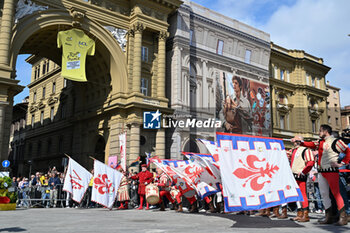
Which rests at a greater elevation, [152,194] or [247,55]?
[247,55]

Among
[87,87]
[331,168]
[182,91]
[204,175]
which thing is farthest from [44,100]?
[331,168]

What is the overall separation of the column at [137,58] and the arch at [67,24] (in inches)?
33.8

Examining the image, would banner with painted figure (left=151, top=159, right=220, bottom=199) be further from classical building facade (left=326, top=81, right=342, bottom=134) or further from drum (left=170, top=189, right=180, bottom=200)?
classical building facade (left=326, top=81, right=342, bottom=134)

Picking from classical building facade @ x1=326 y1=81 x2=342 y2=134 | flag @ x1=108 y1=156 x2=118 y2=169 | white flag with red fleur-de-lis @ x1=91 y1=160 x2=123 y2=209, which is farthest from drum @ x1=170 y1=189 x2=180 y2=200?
classical building facade @ x1=326 y1=81 x2=342 y2=134

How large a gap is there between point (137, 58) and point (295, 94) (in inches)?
1089

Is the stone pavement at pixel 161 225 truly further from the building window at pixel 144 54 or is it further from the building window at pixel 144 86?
the building window at pixel 144 54

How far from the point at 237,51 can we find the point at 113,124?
16551mm

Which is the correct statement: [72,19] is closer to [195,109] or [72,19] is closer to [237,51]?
[195,109]

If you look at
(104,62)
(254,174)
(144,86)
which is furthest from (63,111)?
(254,174)

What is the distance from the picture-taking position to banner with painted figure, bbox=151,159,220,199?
12141mm

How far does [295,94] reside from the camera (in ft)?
157

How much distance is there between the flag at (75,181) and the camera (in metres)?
16.2

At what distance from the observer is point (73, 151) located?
109 ft

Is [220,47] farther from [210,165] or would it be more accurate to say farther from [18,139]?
[18,139]
